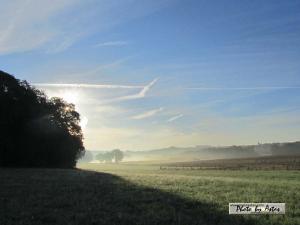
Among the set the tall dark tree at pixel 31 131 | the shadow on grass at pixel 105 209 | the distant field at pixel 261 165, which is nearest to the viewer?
the shadow on grass at pixel 105 209

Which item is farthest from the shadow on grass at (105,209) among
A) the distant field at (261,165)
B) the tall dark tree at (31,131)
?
the distant field at (261,165)

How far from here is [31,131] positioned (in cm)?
8856

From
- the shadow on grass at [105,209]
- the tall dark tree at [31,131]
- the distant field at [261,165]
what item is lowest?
the shadow on grass at [105,209]

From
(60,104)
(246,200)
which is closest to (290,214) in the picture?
(246,200)

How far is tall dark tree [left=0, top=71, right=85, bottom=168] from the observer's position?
83.2 m

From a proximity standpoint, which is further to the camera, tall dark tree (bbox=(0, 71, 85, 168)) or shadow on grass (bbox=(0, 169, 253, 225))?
tall dark tree (bbox=(0, 71, 85, 168))

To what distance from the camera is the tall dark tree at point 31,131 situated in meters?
83.2

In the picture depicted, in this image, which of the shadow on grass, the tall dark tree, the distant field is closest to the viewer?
the shadow on grass

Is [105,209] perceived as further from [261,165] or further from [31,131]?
[261,165]

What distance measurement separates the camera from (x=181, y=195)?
2567 centimetres

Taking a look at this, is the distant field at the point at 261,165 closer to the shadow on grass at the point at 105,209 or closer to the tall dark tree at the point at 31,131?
the tall dark tree at the point at 31,131

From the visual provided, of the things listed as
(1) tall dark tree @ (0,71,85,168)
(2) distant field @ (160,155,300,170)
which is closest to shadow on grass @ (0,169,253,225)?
(1) tall dark tree @ (0,71,85,168)

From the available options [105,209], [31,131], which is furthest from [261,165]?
[105,209]

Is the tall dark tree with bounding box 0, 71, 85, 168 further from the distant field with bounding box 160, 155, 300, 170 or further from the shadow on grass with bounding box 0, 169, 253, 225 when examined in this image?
the shadow on grass with bounding box 0, 169, 253, 225
